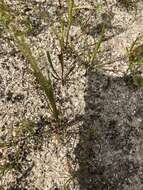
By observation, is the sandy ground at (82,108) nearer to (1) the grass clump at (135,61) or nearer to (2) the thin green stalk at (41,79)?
(1) the grass clump at (135,61)

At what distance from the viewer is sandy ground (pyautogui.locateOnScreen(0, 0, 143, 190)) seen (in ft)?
7.11

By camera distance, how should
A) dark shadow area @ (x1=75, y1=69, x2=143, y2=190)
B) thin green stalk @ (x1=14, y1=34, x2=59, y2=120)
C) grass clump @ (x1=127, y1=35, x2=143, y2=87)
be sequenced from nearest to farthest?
1. thin green stalk @ (x1=14, y1=34, x2=59, y2=120)
2. dark shadow area @ (x1=75, y1=69, x2=143, y2=190)
3. grass clump @ (x1=127, y1=35, x2=143, y2=87)

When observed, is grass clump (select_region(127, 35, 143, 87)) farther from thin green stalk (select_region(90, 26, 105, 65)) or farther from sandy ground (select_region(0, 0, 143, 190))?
thin green stalk (select_region(90, 26, 105, 65))

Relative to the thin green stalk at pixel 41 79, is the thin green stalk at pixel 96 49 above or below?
above

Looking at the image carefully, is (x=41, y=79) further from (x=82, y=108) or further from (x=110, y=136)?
(x=110, y=136)

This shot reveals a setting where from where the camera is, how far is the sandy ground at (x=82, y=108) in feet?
7.11

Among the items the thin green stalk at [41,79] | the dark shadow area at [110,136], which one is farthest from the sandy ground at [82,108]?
the thin green stalk at [41,79]

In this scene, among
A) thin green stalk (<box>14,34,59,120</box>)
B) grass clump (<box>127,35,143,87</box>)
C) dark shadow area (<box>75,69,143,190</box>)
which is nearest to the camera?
thin green stalk (<box>14,34,59,120</box>)

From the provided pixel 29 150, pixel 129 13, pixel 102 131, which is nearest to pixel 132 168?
pixel 102 131

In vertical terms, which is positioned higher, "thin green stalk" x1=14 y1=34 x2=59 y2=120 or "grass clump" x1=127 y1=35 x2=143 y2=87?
"grass clump" x1=127 y1=35 x2=143 y2=87

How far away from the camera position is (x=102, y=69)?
7.89 ft

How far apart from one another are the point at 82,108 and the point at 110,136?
229mm

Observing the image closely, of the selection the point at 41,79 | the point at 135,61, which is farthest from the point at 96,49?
the point at 41,79

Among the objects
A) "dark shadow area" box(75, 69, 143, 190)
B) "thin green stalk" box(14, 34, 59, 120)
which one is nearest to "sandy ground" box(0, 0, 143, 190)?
"dark shadow area" box(75, 69, 143, 190)
